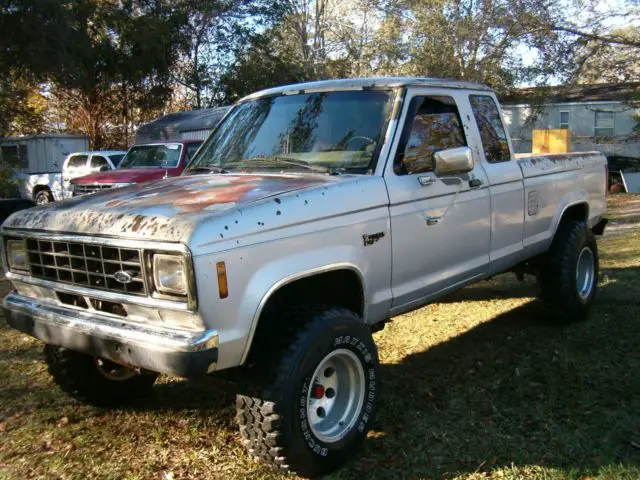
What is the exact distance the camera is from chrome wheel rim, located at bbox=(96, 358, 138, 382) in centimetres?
401

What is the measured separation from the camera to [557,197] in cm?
544

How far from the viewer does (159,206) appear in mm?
3057

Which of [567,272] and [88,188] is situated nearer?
[567,272]

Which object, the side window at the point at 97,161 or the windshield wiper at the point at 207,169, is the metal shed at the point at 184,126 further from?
the windshield wiper at the point at 207,169

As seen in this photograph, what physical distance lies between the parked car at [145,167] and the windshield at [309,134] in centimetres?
765

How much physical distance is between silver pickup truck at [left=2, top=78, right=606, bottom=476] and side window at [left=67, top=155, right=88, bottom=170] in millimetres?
15262

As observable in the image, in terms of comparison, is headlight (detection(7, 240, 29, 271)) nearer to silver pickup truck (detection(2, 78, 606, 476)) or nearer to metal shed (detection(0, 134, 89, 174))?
silver pickup truck (detection(2, 78, 606, 476))

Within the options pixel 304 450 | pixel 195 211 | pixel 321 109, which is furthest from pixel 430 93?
pixel 304 450

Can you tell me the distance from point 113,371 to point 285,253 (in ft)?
5.79

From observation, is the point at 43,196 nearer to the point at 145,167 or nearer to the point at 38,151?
the point at 38,151

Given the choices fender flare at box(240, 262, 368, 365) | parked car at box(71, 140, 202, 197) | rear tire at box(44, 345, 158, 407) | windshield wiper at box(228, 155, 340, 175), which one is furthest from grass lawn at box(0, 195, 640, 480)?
parked car at box(71, 140, 202, 197)

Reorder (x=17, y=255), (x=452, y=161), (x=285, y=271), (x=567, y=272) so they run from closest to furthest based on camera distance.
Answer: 1. (x=285, y=271)
2. (x=17, y=255)
3. (x=452, y=161)
4. (x=567, y=272)

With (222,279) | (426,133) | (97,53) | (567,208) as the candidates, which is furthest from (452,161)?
(97,53)

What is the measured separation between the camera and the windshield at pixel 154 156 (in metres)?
12.8
